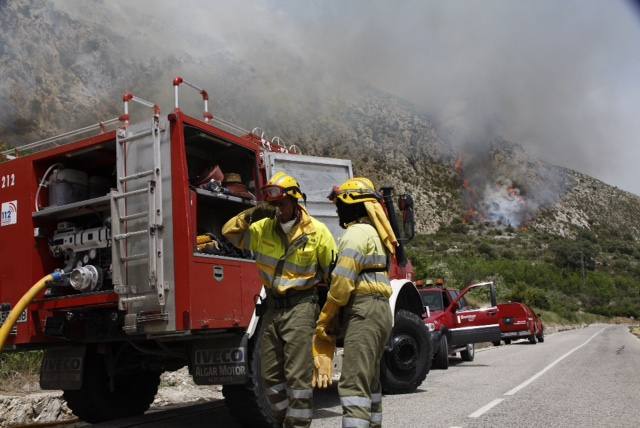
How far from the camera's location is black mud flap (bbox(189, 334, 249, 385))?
17.3 ft

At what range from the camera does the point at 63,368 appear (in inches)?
237

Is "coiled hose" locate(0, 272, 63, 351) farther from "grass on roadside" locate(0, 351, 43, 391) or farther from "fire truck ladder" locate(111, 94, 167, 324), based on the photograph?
"grass on roadside" locate(0, 351, 43, 391)

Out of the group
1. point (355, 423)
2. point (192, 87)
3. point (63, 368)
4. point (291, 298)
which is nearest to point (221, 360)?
point (291, 298)

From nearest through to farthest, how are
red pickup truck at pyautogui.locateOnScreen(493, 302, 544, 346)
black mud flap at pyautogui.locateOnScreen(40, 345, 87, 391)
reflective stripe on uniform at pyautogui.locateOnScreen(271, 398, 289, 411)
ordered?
1. reflective stripe on uniform at pyautogui.locateOnScreen(271, 398, 289, 411)
2. black mud flap at pyautogui.locateOnScreen(40, 345, 87, 391)
3. red pickup truck at pyautogui.locateOnScreen(493, 302, 544, 346)

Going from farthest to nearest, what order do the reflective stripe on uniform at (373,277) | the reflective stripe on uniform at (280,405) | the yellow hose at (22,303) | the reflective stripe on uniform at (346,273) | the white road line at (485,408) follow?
the white road line at (485,408)
the yellow hose at (22,303)
the reflective stripe on uniform at (280,405)
the reflective stripe on uniform at (373,277)
the reflective stripe on uniform at (346,273)

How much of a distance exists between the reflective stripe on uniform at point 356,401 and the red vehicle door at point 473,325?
355 inches

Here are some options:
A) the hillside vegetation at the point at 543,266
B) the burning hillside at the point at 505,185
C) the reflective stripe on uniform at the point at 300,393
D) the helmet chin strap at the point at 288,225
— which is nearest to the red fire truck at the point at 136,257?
the helmet chin strap at the point at 288,225

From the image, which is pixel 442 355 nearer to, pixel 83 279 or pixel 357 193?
pixel 83 279

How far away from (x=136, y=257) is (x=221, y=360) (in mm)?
1129

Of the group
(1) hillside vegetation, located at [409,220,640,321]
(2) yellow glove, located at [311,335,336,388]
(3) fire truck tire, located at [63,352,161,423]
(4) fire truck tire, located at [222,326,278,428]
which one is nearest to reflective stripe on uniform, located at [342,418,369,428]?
(2) yellow glove, located at [311,335,336,388]

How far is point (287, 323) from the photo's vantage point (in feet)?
13.7

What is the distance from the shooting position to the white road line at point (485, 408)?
654 cm

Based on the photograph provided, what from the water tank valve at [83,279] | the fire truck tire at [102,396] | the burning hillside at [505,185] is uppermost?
the burning hillside at [505,185]

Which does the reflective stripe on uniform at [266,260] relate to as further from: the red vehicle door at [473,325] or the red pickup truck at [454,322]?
the red vehicle door at [473,325]
